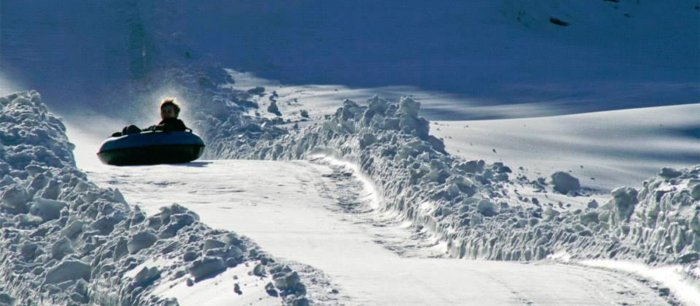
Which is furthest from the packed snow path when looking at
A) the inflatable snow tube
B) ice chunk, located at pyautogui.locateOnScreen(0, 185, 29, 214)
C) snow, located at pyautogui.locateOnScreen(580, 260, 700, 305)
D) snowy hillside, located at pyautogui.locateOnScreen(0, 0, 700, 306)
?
ice chunk, located at pyautogui.locateOnScreen(0, 185, 29, 214)

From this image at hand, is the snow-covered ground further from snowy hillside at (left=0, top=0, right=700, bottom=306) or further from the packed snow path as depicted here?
the packed snow path

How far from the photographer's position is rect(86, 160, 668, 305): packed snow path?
340 inches

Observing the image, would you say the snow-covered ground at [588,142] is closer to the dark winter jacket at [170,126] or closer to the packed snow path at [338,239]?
the packed snow path at [338,239]

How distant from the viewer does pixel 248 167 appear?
54.7ft

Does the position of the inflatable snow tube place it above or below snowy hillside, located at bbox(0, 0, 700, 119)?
below

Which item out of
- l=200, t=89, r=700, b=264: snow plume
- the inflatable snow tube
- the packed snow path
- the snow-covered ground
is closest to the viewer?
the packed snow path

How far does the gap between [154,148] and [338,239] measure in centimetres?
588

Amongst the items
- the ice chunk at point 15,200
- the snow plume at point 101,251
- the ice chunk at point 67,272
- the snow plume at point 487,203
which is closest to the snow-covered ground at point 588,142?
the snow plume at point 487,203

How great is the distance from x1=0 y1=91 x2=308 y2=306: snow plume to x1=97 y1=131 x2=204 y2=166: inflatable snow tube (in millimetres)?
Result: 5084

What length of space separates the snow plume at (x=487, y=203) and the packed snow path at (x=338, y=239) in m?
0.37

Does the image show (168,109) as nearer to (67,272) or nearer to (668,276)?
(67,272)

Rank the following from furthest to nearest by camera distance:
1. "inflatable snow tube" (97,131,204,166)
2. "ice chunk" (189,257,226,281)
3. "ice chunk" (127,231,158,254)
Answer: "inflatable snow tube" (97,131,204,166) → "ice chunk" (127,231,158,254) → "ice chunk" (189,257,226,281)

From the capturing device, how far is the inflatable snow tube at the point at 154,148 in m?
17.3

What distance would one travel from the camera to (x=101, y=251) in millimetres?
9781
